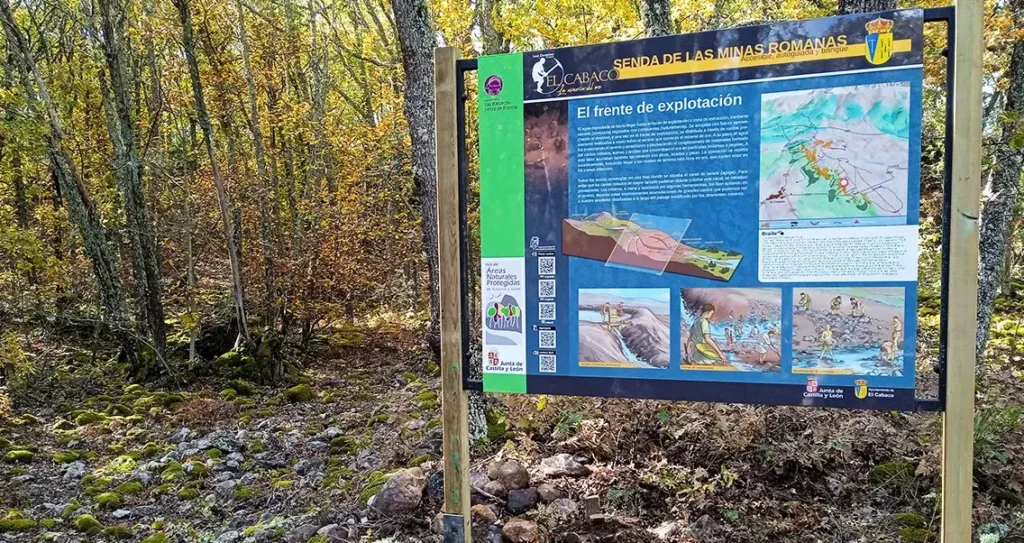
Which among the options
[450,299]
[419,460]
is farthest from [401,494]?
[450,299]

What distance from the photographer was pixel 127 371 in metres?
9.13

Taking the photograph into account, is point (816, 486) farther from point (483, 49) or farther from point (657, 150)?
point (483, 49)

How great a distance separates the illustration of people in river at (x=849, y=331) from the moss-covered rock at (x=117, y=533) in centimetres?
473

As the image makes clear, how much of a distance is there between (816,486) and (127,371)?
9.65 m

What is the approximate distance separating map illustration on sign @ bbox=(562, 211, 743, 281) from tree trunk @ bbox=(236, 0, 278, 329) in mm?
7318

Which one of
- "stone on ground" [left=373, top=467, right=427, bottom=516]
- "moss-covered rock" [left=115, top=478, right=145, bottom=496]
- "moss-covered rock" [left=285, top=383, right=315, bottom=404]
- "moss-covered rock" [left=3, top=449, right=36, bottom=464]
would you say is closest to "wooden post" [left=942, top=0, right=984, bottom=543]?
"stone on ground" [left=373, top=467, right=427, bottom=516]

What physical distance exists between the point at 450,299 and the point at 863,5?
3809 millimetres

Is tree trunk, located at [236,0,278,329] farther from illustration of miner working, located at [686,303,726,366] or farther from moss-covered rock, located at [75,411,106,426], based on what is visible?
illustration of miner working, located at [686,303,726,366]

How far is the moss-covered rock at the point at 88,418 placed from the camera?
7254mm

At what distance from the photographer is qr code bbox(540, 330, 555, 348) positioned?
2662 millimetres

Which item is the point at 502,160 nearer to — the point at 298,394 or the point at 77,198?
the point at 298,394

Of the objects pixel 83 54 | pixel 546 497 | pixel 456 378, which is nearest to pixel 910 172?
pixel 456 378

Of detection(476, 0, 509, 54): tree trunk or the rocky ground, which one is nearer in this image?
the rocky ground

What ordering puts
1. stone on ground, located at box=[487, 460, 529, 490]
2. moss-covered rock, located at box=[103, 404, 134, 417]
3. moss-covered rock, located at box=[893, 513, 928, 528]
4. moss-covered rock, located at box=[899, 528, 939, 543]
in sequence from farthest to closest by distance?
moss-covered rock, located at box=[103, 404, 134, 417] < stone on ground, located at box=[487, 460, 529, 490] < moss-covered rock, located at box=[893, 513, 928, 528] < moss-covered rock, located at box=[899, 528, 939, 543]
